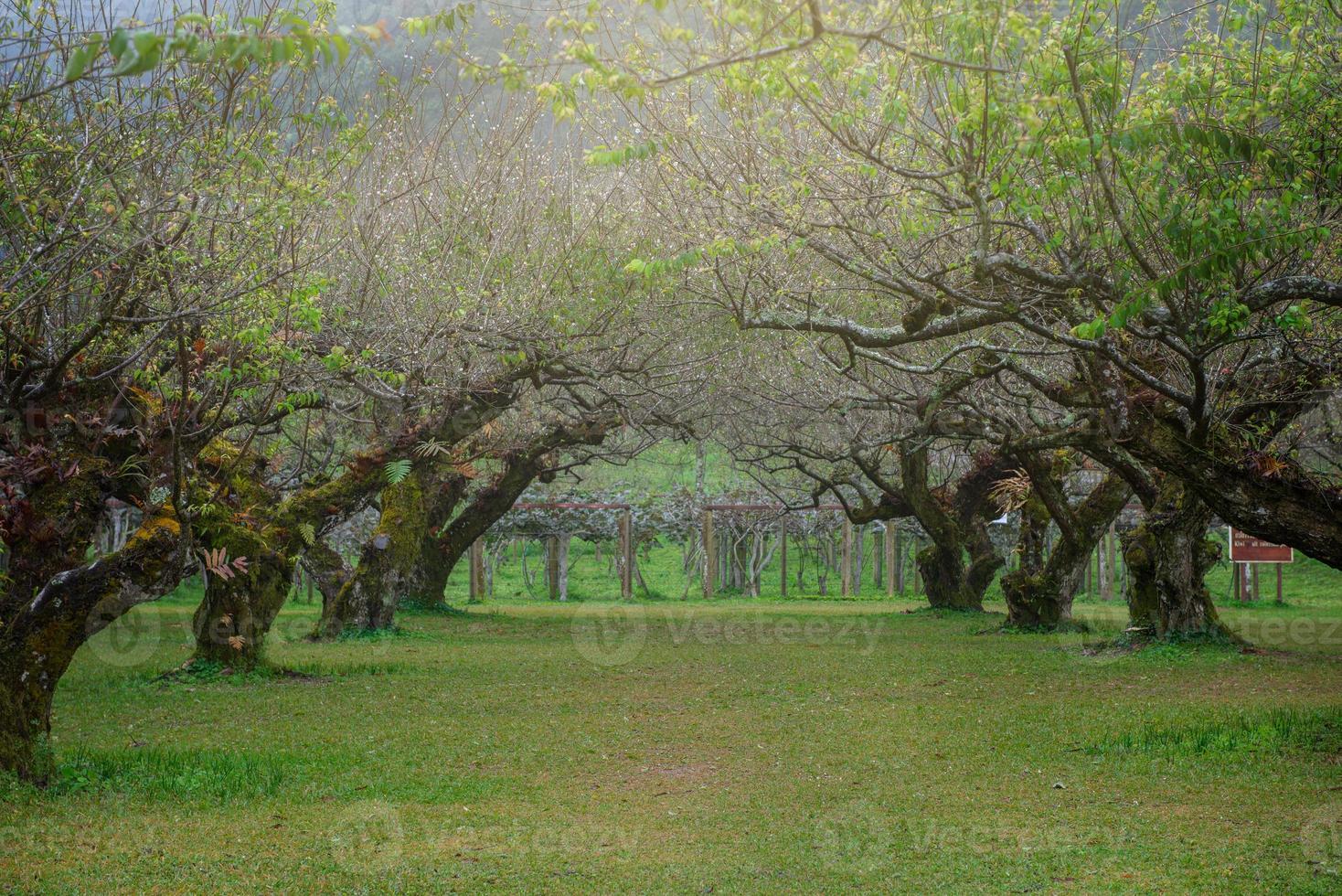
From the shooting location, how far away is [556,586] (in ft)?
119

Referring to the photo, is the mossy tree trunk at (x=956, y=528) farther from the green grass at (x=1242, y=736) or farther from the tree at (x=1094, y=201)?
the green grass at (x=1242, y=736)

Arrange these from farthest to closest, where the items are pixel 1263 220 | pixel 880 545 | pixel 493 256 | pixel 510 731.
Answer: pixel 880 545, pixel 493 256, pixel 510 731, pixel 1263 220

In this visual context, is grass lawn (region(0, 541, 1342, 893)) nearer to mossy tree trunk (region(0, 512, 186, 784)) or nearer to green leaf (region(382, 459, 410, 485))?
mossy tree trunk (region(0, 512, 186, 784))

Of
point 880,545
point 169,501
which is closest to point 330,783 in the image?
point 169,501

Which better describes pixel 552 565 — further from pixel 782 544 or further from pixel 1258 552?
pixel 1258 552

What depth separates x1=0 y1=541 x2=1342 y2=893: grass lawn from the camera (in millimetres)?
6363

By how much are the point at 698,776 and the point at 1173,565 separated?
9.83 m

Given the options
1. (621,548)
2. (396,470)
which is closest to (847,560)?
(621,548)

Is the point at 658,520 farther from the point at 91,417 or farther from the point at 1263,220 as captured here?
the point at 1263,220

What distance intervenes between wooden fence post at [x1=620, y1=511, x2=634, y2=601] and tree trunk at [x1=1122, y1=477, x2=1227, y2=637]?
17.8 metres

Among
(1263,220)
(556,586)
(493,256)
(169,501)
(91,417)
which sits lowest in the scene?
(556,586)

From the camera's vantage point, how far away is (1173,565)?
16.1 meters

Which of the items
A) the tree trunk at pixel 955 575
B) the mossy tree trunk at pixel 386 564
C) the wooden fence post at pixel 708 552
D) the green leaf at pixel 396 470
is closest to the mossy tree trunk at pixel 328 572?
the mossy tree trunk at pixel 386 564

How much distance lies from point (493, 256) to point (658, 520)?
844 inches
